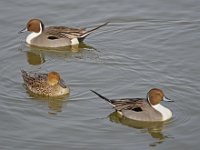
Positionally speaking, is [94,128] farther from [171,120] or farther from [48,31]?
[48,31]

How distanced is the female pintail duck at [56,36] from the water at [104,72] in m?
0.22

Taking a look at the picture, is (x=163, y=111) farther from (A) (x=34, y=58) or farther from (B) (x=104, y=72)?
(A) (x=34, y=58)

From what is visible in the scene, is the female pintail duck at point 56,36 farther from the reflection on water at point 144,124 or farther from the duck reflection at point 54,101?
the reflection on water at point 144,124

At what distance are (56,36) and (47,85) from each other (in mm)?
2609

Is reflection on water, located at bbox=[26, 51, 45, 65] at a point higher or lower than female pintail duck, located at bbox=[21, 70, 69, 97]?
higher

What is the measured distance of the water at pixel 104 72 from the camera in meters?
10.6

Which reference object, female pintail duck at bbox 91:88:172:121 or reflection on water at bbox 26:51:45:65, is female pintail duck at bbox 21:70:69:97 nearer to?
female pintail duck at bbox 91:88:172:121

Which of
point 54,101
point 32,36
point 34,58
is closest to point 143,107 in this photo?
point 54,101

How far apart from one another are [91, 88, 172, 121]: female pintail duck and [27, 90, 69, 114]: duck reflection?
954 millimetres

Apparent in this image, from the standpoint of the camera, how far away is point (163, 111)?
36.6ft

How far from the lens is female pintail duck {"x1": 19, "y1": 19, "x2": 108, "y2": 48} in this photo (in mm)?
14477

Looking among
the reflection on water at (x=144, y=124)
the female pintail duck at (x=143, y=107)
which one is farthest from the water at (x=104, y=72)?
the female pintail duck at (x=143, y=107)

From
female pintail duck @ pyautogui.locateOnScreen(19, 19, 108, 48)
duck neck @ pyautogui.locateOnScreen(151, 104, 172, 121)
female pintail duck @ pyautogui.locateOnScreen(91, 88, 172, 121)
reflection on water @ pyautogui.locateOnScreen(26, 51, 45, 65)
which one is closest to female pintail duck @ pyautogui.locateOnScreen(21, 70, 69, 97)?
female pintail duck @ pyautogui.locateOnScreen(91, 88, 172, 121)

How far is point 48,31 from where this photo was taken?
1466 centimetres
